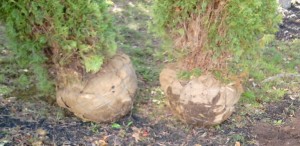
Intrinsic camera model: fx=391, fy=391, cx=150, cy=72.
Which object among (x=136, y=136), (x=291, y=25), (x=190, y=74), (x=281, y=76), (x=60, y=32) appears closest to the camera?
(x=60, y=32)

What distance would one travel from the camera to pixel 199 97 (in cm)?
396

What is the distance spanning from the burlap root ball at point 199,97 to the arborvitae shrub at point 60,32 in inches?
29.8

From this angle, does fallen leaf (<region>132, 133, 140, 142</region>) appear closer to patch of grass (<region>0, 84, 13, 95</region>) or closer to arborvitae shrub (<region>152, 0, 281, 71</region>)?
arborvitae shrub (<region>152, 0, 281, 71</region>)

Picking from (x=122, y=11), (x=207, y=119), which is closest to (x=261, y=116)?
(x=207, y=119)

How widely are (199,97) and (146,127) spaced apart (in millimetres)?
637

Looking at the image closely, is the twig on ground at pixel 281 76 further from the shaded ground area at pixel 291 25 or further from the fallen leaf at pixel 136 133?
the fallen leaf at pixel 136 133

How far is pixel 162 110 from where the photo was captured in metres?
4.44

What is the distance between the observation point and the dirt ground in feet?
12.0

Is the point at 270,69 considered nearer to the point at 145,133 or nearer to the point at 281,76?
the point at 281,76

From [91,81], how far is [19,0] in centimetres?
100

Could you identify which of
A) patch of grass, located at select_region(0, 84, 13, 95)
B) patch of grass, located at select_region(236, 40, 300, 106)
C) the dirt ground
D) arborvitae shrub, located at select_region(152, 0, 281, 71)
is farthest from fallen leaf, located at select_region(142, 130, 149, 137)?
patch of grass, located at select_region(0, 84, 13, 95)

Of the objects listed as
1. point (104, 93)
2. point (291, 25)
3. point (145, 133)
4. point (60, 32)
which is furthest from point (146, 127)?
point (291, 25)

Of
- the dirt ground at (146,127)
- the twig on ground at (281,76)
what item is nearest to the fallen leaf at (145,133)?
the dirt ground at (146,127)

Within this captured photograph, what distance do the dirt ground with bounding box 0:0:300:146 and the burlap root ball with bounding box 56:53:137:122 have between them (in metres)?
0.13
